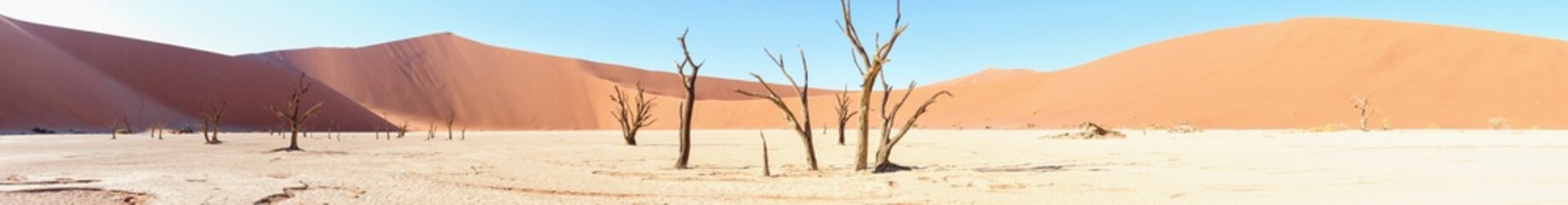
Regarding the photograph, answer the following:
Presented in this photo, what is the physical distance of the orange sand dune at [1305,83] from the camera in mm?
50750

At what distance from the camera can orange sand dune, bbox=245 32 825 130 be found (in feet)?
274

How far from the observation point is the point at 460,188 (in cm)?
798

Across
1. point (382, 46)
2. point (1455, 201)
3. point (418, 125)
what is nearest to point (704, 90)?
point (382, 46)

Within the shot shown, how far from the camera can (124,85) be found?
58969mm

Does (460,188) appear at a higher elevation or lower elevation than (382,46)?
lower

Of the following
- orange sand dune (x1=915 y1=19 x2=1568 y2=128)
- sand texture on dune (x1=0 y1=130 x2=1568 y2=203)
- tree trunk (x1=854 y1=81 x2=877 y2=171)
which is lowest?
sand texture on dune (x1=0 y1=130 x2=1568 y2=203)

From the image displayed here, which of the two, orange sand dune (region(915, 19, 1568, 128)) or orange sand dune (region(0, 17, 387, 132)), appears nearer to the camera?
orange sand dune (region(0, 17, 387, 132))

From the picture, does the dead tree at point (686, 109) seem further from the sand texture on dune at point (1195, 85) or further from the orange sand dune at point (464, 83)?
the orange sand dune at point (464, 83)

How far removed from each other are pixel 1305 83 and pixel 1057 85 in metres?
20.7

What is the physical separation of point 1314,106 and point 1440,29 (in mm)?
19349

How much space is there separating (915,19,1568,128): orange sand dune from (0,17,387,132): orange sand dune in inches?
2045

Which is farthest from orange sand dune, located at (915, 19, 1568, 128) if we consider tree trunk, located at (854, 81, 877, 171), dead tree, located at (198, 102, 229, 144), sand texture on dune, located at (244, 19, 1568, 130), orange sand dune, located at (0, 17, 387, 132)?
orange sand dune, located at (0, 17, 387, 132)

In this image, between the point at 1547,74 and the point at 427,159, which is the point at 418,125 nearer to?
the point at 427,159

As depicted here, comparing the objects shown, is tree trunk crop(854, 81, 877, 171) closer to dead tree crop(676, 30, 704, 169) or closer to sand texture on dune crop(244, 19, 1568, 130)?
dead tree crop(676, 30, 704, 169)
